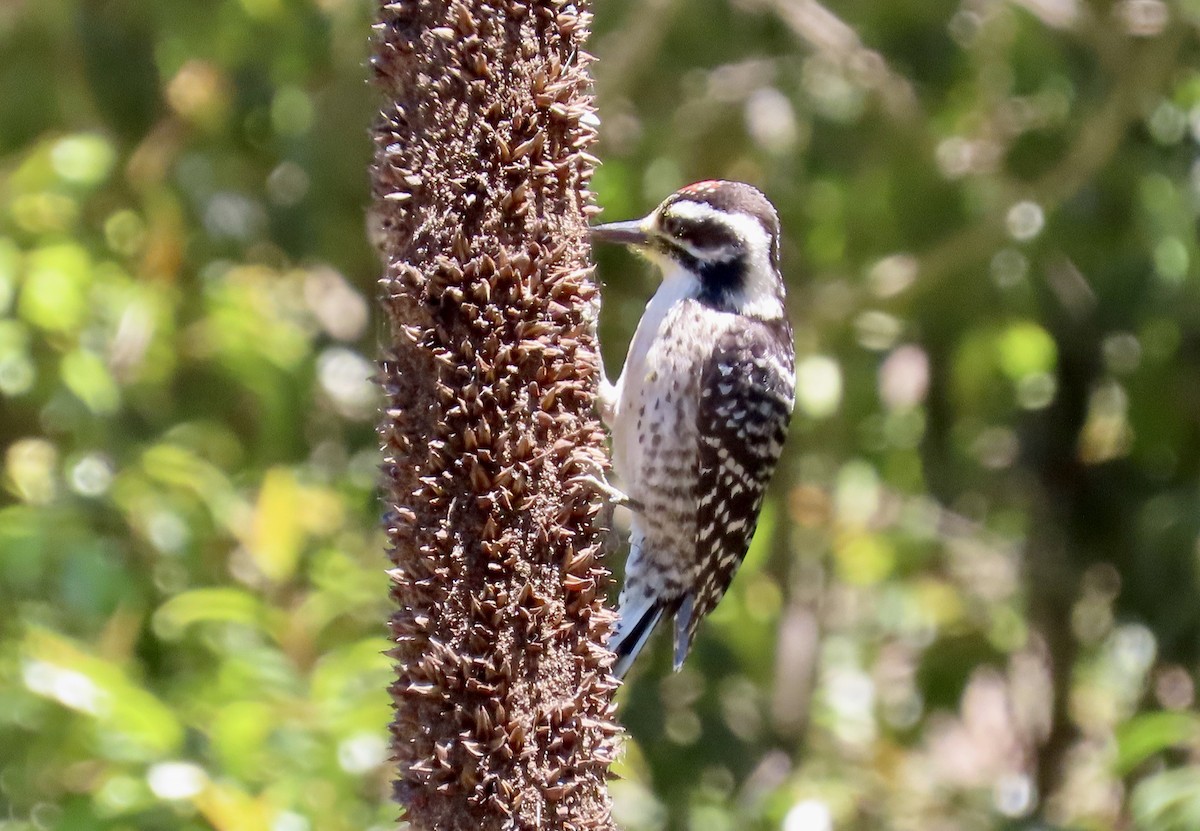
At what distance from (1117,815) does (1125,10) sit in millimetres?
2313

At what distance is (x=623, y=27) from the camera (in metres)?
4.40

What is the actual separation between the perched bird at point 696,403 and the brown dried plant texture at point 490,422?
116cm

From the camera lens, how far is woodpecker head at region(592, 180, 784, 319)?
334 centimetres

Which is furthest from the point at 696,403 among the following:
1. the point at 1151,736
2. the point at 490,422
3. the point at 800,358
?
the point at 490,422

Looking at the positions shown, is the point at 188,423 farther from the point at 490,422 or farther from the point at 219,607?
the point at 490,422

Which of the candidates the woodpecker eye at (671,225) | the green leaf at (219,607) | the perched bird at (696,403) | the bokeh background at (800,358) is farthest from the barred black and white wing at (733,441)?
the green leaf at (219,607)

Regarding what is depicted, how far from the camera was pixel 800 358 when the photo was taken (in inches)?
176

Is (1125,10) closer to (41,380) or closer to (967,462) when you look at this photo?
(967,462)

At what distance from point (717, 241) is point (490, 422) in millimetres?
1384

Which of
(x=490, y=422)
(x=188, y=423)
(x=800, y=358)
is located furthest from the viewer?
(x=800, y=358)

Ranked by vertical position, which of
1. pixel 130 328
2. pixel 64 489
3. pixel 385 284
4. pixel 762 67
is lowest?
pixel 385 284

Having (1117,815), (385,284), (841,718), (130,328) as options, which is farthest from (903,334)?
(385,284)

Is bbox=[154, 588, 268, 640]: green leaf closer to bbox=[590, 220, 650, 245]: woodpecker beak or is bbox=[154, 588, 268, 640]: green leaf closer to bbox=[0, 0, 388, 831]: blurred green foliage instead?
bbox=[0, 0, 388, 831]: blurred green foliage

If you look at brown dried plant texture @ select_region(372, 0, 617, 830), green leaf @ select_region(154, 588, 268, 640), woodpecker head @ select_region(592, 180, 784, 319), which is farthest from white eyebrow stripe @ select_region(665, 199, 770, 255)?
green leaf @ select_region(154, 588, 268, 640)
